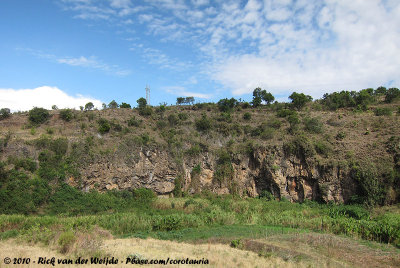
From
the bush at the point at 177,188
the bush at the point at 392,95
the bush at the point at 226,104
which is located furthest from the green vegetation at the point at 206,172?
the bush at the point at 226,104

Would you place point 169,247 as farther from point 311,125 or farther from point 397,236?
point 311,125

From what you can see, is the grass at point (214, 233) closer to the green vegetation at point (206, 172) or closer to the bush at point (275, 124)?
the green vegetation at point (206, 172)

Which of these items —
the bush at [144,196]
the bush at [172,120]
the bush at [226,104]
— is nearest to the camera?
the bush at [144,196]

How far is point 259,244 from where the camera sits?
55.9 ft

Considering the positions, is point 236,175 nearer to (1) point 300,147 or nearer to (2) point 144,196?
(1) point 300,147

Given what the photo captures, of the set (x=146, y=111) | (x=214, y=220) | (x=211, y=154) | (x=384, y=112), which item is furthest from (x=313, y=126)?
(x=146, y=111)

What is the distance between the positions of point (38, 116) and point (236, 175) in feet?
83.0

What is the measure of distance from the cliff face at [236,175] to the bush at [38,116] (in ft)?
35.5

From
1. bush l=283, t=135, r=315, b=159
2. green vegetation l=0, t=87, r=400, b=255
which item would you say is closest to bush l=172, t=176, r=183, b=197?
green vegetation l=0, t=87, r=400, b=255

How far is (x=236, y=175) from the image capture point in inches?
1375

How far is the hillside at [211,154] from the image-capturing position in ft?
93.1

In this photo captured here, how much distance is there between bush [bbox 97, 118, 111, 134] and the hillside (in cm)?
12

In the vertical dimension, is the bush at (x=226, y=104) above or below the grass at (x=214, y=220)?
above

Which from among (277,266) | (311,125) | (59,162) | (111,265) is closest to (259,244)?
(277,266)
